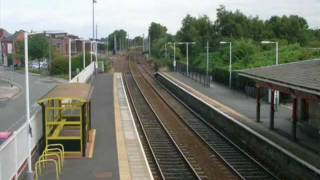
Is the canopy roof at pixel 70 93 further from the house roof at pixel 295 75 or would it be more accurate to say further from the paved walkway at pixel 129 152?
the house roof at pixel 295 75

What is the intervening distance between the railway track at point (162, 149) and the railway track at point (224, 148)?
5.06ft

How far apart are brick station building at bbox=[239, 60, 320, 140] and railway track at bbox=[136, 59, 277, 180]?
234 centimetres

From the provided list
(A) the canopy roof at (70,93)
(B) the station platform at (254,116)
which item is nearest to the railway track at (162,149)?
(A) the canopy roof at (70,93)

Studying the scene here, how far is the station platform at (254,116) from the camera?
74.2ft

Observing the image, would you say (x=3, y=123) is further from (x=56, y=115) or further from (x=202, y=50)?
(x=202, y=50)

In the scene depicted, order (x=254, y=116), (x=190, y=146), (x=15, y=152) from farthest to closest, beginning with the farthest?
(x=254, y=116), (x=190, y=146), (x=15, y=152)

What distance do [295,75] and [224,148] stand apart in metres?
4.44

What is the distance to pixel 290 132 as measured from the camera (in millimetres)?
27000

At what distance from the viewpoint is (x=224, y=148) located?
86.9ft

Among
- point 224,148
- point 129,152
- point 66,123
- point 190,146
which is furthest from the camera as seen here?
point 190,146

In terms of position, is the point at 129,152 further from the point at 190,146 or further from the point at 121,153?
the point at 190,146

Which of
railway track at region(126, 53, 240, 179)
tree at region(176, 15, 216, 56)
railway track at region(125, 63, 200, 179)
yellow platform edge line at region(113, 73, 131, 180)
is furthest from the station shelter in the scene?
tree at region(176, 15, 216, 56)

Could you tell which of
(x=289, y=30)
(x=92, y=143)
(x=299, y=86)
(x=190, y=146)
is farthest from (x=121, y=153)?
(x=289, y=30)

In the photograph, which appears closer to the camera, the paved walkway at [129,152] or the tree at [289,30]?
the paved walkway at [129,152]
